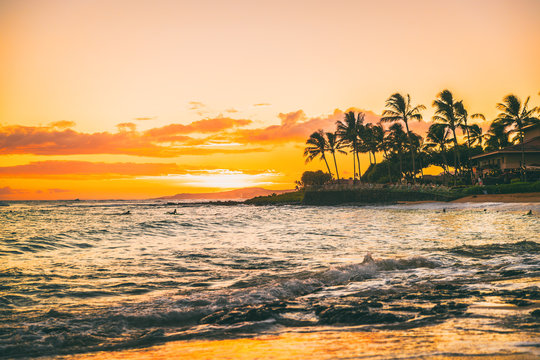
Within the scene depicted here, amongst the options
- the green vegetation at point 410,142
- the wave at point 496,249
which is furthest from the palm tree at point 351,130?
the wave at point 496,249

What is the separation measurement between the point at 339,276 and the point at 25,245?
36.4ft

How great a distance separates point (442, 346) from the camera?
333 centimetres

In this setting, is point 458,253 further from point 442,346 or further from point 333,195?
point 333,195

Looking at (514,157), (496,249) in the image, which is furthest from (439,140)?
(496,249)

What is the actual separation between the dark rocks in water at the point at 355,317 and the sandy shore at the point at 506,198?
37.4 m

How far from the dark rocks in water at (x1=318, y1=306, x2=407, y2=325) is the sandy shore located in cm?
3742

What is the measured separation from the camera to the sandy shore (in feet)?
117

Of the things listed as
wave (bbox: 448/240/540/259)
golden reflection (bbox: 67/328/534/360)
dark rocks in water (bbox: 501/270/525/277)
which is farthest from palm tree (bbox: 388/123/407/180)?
golden reflection (bbox: 67/328/534/360)

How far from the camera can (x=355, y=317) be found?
4453mm

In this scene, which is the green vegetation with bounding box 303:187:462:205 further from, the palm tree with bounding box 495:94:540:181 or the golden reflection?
the golden reflection

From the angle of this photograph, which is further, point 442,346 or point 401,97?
point 401,97

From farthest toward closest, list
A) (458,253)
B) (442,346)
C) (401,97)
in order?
(401,97) < (458,253) < (442,346)

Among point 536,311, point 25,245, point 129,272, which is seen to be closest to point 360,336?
point 536,311

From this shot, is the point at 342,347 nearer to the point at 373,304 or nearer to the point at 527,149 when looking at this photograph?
the point at 373,304
